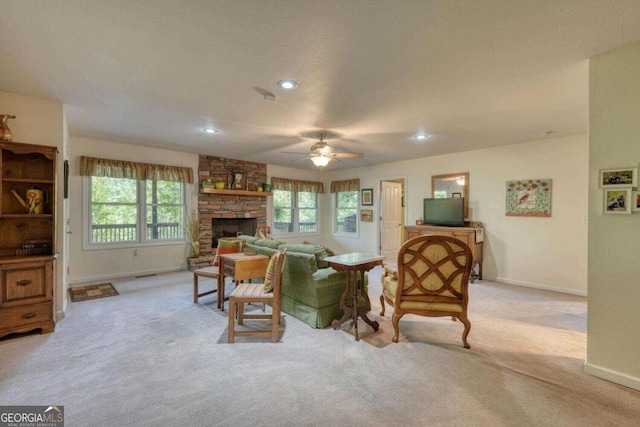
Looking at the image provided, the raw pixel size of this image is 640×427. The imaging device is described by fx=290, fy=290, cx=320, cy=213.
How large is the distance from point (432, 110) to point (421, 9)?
1.79 meters

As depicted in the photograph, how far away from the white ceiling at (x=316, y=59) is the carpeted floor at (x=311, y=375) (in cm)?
239

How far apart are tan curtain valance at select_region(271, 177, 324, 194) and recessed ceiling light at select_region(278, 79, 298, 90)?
465cm

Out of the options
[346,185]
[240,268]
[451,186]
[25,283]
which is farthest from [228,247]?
[451,186]

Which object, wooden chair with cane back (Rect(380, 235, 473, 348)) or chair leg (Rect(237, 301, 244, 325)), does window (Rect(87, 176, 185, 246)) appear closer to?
chair leg (Rect(237, 301, 244, 325))

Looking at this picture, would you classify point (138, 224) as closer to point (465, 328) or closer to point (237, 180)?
point (237, 180)

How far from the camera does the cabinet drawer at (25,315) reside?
268 centimetres

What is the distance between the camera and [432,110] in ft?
10.8

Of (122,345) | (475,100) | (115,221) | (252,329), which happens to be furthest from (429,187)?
(115,221)

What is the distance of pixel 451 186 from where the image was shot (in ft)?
18.9

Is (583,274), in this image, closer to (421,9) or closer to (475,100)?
(475,100)

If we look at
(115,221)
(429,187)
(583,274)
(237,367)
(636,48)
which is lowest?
(237,367)

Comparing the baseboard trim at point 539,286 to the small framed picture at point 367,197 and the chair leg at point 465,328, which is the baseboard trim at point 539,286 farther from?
the small framed picture at point 367,197

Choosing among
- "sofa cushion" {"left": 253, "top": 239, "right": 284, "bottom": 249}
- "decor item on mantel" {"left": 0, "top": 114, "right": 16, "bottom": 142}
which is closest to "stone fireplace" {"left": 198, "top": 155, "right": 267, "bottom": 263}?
"sofa cushion" {"left": 253, "top": 239, "right": 284, "bottom": 249}

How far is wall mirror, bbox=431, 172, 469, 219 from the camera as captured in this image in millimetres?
5562
